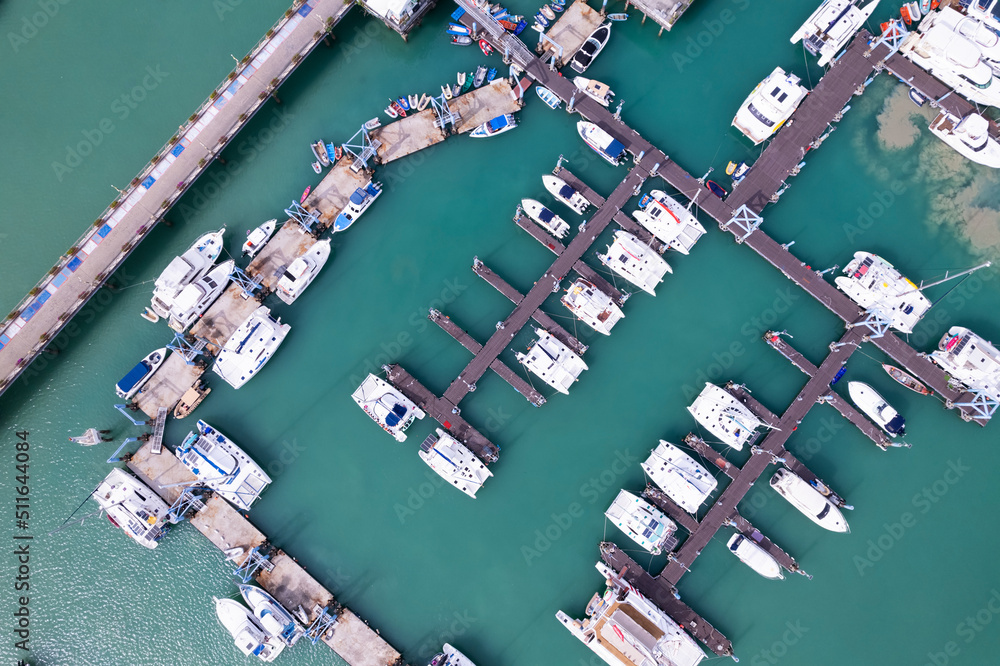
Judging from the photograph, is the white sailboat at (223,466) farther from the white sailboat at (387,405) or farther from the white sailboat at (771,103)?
the white sailboat at (771,103)

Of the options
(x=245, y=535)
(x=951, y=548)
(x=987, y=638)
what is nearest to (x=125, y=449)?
(x=245, y=535)

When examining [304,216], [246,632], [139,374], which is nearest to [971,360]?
[304,216]

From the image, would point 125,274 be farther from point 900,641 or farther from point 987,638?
point 987,638

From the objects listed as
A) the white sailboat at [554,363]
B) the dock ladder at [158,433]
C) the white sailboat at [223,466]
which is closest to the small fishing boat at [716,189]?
the white sailboat at [554,363]

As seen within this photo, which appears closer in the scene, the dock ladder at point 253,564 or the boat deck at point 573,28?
the dock ladder at point 253,564

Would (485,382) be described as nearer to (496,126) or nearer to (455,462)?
(455,462)

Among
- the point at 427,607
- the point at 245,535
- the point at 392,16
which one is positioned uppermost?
the point at 392,16

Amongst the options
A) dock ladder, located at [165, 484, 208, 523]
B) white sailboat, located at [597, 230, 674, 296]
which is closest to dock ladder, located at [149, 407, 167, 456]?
dock ladder, located at [165, 484, 208, 523]
